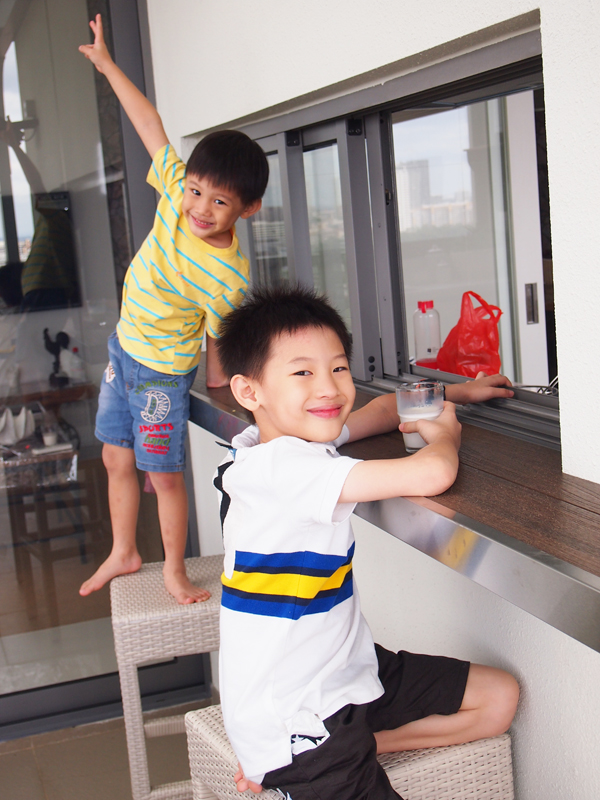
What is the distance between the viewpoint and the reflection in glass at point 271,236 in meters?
2.34

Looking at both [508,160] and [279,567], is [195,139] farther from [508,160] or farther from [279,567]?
[279,567]

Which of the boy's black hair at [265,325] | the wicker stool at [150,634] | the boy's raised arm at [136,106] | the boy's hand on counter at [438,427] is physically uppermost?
the boy's raised arm at [136,106]

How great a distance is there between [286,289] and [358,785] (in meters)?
0.82

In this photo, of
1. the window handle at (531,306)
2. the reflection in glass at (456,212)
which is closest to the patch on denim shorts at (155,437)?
the reflection in glass at (456,212)

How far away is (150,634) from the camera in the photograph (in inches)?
79.7

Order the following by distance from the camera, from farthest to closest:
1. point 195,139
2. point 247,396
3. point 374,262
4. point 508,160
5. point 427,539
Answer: point 508,160 < point 195,139 < point 374,262 < point 247,396 < point 427,539

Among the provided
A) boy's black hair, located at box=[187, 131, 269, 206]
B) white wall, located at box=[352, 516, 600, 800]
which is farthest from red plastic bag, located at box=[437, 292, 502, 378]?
boy's black hair, located at box=[187, 131, 269, 206]

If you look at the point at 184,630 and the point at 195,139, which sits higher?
the point at 195,139

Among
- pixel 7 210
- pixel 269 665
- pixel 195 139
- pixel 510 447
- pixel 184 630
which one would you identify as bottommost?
pixel 184 630

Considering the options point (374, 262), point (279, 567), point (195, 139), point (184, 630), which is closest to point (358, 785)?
point (279, 567)

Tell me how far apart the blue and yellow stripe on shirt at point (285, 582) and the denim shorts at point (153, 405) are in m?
0.92

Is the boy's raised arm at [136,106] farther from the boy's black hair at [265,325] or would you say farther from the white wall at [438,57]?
the boy's black hair at [265,325]

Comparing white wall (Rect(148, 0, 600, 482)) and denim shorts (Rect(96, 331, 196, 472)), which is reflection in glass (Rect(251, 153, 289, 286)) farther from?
denim shorts (Rect(96, 331, 196, 472))

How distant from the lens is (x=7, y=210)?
259cm
